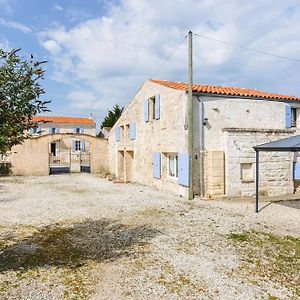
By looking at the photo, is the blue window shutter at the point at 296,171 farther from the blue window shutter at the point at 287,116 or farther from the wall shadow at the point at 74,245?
the wall shadow at the point at 74,245

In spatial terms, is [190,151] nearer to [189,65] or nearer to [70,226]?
[189,65]

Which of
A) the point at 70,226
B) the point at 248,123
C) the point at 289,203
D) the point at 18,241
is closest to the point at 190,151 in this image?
the point at 248,123

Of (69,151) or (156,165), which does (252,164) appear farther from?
(69,151)

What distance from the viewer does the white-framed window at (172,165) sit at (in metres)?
14.4

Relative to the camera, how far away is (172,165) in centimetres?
1480

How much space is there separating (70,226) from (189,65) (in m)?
8.23

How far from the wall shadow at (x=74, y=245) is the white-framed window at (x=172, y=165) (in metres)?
6.57

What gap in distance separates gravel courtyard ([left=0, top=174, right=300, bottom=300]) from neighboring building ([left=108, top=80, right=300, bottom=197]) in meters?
1.98

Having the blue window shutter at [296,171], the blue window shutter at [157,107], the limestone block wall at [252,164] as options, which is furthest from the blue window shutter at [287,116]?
the blue window shutter at [157,107]

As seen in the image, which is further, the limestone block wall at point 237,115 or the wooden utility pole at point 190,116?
the limestone block wall at point 237,115

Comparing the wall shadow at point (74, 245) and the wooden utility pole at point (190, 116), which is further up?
the wooden utility pole at point (190, 116)

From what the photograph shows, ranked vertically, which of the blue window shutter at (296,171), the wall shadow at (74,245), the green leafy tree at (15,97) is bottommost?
the wall shadow at (74,245)

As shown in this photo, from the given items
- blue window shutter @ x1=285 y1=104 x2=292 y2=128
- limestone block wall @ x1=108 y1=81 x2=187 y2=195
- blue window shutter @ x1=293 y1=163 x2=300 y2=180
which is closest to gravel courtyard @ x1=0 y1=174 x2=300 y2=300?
blue window shutter @ x1=293 y1=163 x2=300 y2=180

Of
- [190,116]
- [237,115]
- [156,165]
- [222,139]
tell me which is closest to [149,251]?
[190,116]
